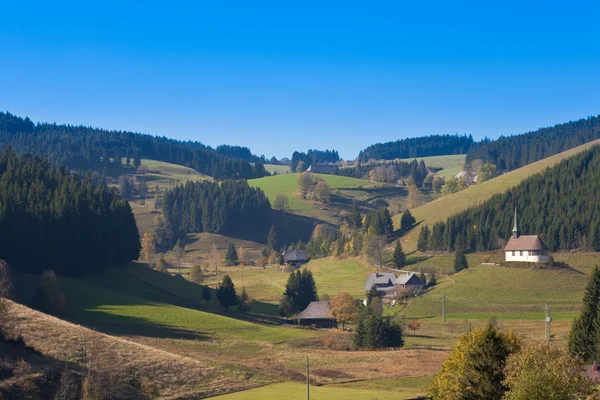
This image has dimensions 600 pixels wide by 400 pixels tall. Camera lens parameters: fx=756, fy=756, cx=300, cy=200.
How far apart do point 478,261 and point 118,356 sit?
3937 inches

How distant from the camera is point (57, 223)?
392ft

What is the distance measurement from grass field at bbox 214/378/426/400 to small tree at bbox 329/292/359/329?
41921 millimetres

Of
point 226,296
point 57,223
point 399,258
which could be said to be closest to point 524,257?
point 399,258

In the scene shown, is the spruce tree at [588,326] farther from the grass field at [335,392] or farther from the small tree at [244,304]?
the small tree at [244,304]

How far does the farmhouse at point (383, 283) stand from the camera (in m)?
145

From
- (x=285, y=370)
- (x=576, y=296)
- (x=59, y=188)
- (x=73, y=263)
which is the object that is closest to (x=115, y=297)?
(x=73, y=263)

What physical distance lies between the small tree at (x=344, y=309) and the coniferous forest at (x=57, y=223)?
39.1 meters

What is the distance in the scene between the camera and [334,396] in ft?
219

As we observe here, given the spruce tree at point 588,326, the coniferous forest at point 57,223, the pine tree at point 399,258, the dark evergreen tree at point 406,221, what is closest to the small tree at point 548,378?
the spruce tree at point 588,326

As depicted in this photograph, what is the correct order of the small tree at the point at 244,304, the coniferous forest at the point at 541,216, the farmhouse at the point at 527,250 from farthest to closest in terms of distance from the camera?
the coniferous forest at the point at 541,216
the farmhouse at the point at 527,250
the small tree at the point at 244,304

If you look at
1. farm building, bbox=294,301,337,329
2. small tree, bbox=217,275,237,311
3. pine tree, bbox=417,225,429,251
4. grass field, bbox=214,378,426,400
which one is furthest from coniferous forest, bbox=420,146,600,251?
grass field, bbox=214,378,426,400

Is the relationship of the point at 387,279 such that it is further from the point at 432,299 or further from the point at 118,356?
the point at 118,356

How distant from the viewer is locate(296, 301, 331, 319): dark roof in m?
120

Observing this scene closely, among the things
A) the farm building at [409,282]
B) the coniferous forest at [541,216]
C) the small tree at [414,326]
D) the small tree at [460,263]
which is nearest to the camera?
the small tree at [414,326]
